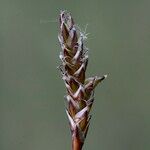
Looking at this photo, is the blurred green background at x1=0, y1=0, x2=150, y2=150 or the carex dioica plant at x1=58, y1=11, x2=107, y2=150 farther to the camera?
the blurred green background at x1=0, y1=0, x2=150, y2=150

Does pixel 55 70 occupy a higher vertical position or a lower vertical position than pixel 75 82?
higher

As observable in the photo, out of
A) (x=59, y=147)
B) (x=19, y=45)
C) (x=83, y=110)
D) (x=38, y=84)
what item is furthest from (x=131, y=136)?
(x=83, y=110)

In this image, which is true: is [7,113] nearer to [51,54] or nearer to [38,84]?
[38,84]

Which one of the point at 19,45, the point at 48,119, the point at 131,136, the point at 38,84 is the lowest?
the point at 131,136

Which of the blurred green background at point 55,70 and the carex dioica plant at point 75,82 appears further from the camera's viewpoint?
the blurred green background at point 55,70

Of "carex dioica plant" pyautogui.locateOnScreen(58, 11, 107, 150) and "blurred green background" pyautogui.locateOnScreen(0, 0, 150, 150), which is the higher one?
"blurred green background" pyautogui.locateOnScreen(0, 0, 150, 150)
